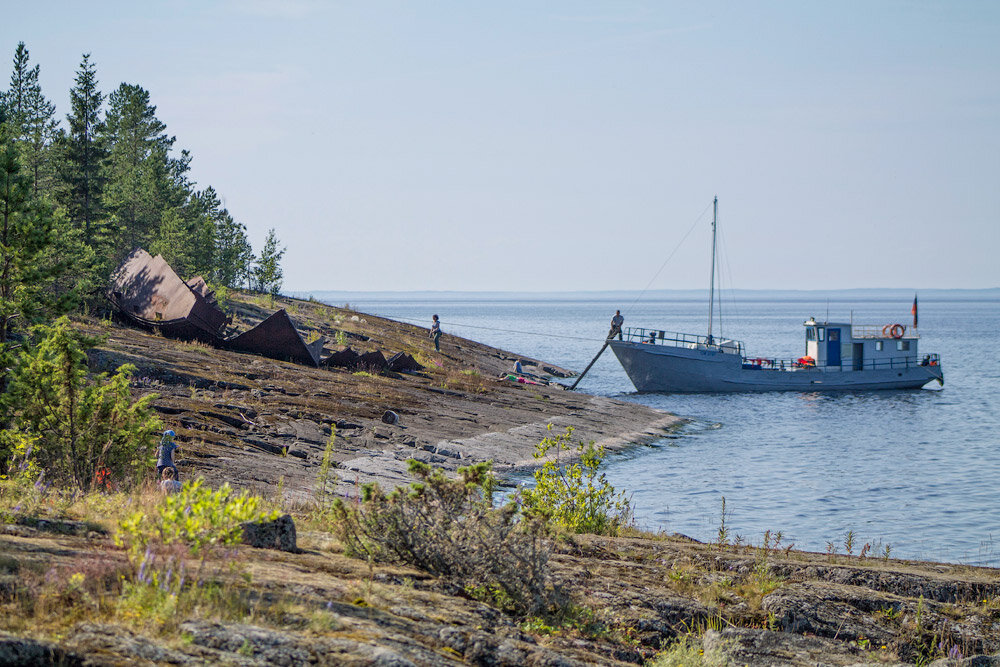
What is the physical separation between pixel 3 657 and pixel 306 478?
12268 millimetres

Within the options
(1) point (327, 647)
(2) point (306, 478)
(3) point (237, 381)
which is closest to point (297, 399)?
(3) point (237, 381)

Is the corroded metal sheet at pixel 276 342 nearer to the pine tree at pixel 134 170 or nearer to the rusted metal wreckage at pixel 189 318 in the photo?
the rusted metal wreckage at pixel 189 318

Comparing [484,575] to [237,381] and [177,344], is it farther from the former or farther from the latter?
[177,344]

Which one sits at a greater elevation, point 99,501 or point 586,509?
point 99,501

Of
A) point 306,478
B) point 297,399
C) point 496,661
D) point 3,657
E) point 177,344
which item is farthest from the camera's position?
point 177,344

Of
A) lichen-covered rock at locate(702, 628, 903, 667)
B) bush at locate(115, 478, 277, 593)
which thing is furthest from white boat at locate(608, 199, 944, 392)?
bush at locate(115, 478, 277, 593)

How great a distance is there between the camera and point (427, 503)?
7.61 m

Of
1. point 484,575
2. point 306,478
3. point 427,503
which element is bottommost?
point 306,478

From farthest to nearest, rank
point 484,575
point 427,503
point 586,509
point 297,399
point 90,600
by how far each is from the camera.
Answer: point 297,399 → point 586,509 → point 427,503 → point 484,575 → point 90,600

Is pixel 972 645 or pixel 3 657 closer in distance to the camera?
pixel 3 657

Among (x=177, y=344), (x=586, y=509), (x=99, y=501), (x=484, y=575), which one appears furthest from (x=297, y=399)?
(x=484, y=575)

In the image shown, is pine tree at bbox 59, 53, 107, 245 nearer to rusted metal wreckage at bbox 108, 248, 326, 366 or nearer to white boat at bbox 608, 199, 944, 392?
rusted metal wreckage at bbox 108, 248, 326, 366

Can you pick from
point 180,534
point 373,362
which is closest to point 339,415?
point 373,362

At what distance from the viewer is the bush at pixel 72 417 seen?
34.0ft
